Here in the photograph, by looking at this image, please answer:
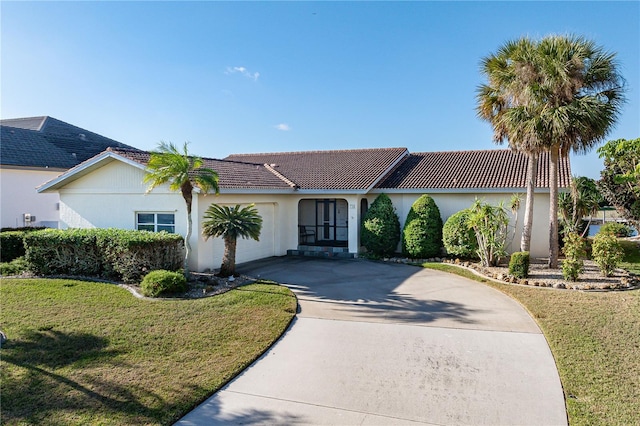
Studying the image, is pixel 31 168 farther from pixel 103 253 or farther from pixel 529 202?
pixel 529 202

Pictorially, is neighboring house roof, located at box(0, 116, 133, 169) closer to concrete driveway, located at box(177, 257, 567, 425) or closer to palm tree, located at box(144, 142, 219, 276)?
palm tree, located at box(144, 142, 219, 276)

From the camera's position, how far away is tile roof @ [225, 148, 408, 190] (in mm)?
17922

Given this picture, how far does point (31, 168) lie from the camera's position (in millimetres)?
19953

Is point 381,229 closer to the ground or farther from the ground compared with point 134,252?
farther from the ground

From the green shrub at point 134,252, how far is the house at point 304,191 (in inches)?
45.1

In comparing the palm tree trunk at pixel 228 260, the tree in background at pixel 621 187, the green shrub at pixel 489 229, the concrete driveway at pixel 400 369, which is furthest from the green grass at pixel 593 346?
the tree in background at pixel 621 187

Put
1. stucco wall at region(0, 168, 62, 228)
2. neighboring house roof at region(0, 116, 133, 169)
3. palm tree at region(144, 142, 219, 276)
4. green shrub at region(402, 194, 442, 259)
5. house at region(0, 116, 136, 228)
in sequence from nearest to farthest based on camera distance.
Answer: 1. palm tree at region(144, 142, 219, 276)
2. green shrub at region(402, 194, 442, 259)
3. stucco wall at region(0, 168, 62, 228)
4. house at region(0, 116, 136, 228)
5. neighboring house roof at region(0, 116, 133, 169)

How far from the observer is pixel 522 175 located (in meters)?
17.0

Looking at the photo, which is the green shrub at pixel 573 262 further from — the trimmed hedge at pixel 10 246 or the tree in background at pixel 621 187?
the trimmed hedge at pixel 10 246

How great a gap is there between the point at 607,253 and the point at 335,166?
41.6 feet

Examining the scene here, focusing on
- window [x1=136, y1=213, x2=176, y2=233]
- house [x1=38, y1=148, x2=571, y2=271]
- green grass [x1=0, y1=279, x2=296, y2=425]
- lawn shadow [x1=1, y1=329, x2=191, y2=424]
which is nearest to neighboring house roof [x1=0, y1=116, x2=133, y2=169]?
house [x1=38, y1=148, x2=571, y2=271]

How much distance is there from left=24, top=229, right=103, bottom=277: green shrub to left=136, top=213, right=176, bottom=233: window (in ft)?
6.55

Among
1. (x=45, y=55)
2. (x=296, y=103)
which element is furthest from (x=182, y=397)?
(x=296, y=103)

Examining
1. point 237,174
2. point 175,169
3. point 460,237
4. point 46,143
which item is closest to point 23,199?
point 46,143
